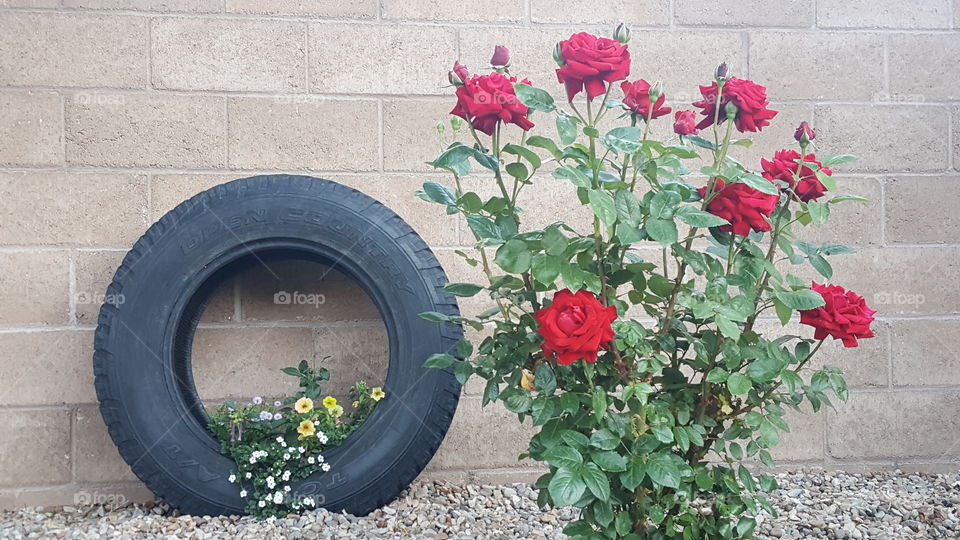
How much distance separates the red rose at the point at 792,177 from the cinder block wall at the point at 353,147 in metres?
1.02

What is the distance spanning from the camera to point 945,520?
2.04m

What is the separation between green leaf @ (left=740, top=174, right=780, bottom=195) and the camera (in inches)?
48.6

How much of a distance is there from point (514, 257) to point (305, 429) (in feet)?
3.21

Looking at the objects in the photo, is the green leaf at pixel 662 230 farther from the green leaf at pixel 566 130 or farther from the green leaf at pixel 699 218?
the green leaf at pixel 566 130

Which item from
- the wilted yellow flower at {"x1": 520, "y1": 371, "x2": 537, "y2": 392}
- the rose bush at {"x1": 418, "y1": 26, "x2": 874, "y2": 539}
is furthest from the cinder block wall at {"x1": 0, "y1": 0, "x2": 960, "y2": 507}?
the rose bush at {"x1": 418, "y1": 26, "x2": 874, "y2": 539}

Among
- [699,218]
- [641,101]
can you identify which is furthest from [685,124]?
[699,218]

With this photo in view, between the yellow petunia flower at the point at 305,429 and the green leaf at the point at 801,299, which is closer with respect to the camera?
the green leaf at the point at 801,299

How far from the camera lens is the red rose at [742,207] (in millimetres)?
1269

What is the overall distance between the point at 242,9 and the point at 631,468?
1.73m
